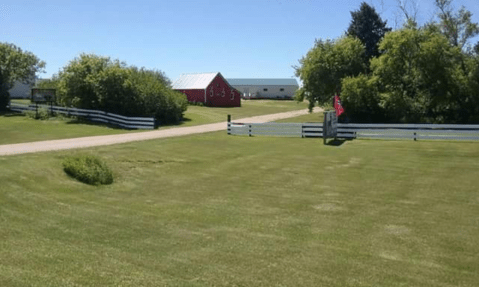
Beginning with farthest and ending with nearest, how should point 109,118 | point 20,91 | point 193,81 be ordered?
point 193,81 < point 20,91 < point 109,118

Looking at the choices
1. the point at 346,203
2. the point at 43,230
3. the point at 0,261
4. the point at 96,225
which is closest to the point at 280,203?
the point at 346,203

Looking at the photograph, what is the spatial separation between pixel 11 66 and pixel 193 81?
33826mm

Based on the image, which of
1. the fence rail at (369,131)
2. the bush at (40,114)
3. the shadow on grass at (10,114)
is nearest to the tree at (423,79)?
the fence rail at (369,131)

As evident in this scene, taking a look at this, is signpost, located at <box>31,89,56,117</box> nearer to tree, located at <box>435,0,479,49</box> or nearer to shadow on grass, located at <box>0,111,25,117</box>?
shadow on grass, located at <box>0,111,25,117</box>

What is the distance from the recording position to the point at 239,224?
32.4ft

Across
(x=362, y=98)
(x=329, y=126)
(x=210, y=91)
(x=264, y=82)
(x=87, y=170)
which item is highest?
(x=264, y=82)

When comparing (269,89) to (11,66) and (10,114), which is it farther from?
(10,114)

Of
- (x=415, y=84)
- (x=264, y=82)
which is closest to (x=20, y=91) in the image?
(x=264, y=82)

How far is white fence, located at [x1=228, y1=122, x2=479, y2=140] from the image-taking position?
87.6 ft

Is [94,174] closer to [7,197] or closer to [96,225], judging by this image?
[7,197]

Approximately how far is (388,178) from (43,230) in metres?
12.0

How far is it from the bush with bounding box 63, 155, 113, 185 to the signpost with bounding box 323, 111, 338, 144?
50.3 ft

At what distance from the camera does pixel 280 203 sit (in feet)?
40.5

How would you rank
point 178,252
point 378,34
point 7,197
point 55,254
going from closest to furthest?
point 55,254 → point 178,252 → point 7,197 → point 378,34
